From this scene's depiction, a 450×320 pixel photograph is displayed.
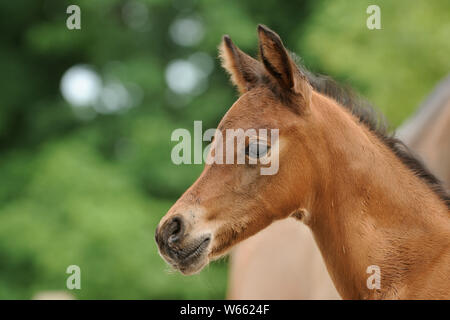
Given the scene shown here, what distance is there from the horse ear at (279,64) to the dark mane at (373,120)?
0.70 feet

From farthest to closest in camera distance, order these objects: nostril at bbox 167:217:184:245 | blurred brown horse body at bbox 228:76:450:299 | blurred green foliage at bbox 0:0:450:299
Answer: blurred green foliage at bbox 0:0:450:299, blurred brown horse body at bbox 228:76:450:299, nostril at bbox 167:217:184:245

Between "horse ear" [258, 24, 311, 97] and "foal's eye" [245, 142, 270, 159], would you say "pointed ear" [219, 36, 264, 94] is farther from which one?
"foal's eye" [245, 142, 270, 159]

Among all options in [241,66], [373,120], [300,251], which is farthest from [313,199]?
[300,251]

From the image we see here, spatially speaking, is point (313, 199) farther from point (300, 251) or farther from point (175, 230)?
point (300, 251)

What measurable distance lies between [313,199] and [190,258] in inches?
18.8

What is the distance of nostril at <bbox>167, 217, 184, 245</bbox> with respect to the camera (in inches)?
79.8

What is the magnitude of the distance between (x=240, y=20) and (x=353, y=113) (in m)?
5.26

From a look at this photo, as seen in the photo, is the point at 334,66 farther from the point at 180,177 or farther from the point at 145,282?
the point at 145,282

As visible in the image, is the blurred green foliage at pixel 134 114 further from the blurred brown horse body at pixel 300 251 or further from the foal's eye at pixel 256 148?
the foal's eye at pixel 256 148

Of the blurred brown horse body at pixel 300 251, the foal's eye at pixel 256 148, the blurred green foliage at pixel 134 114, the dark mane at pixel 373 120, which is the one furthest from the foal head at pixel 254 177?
the blurred green foliage at pixel 134 114

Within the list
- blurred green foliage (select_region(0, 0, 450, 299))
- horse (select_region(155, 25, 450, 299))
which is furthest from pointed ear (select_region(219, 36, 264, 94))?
blurred green foliage (select_region(0, 0, 450, 299))

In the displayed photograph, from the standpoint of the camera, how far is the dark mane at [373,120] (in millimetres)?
2279

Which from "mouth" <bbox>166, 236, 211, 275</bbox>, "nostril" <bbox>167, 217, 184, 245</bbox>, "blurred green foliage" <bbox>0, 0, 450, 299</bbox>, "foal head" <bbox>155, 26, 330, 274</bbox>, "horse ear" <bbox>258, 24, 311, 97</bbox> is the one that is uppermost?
"blurred green foliage" <bbox>0, 0, 450, 299</bbox>

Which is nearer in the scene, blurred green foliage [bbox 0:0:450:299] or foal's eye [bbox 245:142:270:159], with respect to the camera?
foal's eye [bbox 245:142:270:159]
